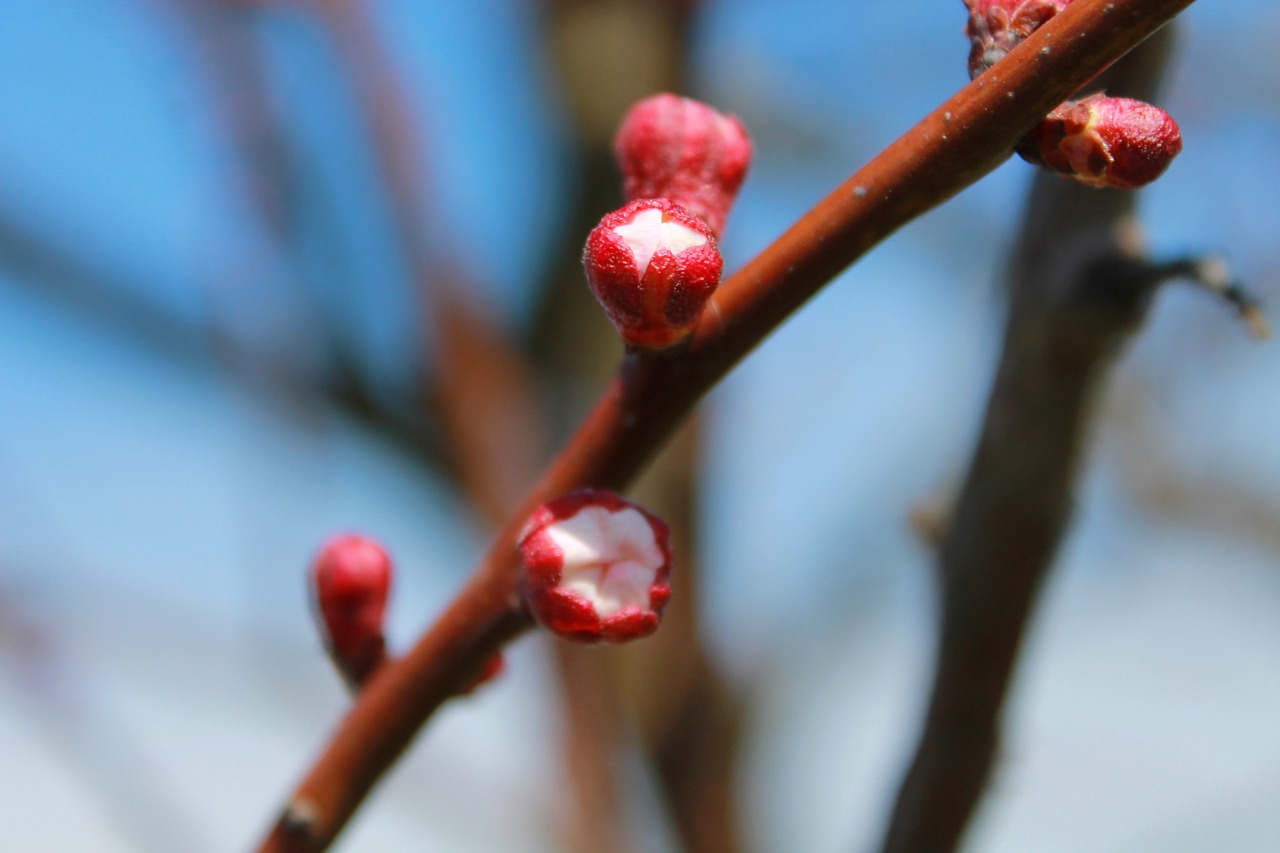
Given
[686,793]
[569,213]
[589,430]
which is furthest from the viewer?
[569,213]

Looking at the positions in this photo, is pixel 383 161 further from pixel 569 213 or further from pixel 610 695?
pixel 610 695

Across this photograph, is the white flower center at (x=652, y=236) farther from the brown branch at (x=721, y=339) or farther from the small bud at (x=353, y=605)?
the small bud at (x=353, y=605)

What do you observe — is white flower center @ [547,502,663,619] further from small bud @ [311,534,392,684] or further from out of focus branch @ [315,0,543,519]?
out of focus branch @ [315,0,543,519]

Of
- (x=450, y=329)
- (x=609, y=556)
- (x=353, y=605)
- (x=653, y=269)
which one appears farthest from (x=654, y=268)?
(x=450, y=329)

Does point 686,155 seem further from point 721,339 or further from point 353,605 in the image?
point 353,605

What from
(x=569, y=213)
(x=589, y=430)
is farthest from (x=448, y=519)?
(x=589, y=430)

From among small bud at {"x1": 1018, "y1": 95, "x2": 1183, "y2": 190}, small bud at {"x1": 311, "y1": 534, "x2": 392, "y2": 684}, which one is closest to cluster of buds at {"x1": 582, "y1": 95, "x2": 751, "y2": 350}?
small bud at {"x1": 1018, "y1": 95, "x2": 1183, "y2": 190}
